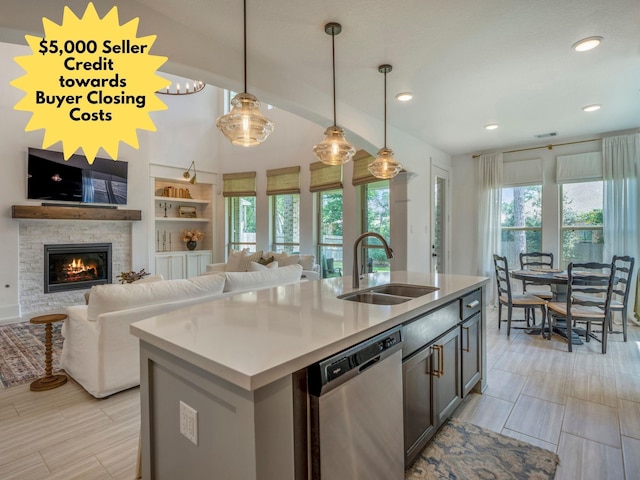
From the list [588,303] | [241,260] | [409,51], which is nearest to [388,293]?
[409,51]

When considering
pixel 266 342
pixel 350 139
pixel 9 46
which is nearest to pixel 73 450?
pixel 266 342

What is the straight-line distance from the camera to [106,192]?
5648 millimetres

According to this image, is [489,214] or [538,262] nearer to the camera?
[538,262]

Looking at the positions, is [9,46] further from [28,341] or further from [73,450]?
[73,450]

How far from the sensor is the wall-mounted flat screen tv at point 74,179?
16.3 feet

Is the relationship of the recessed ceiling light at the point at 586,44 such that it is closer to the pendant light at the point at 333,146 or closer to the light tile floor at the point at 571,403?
the pendant light at the point at 333,146

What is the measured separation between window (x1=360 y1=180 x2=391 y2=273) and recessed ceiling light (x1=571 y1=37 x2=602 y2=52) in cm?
292

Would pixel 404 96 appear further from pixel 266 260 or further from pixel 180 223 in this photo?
pixel 180 223

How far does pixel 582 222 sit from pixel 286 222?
5.03m

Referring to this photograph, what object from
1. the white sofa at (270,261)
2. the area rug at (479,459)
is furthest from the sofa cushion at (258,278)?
the area rug at (479,459)

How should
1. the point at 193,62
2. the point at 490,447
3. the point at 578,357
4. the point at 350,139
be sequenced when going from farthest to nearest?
the point at 350,139
the point at 578,357
the point at 193,62
the point at 490,447

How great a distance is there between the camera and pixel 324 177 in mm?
6055

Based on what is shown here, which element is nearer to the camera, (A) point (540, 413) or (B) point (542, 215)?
(A) point (540, 413)

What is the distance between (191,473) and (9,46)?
22.2 ft
